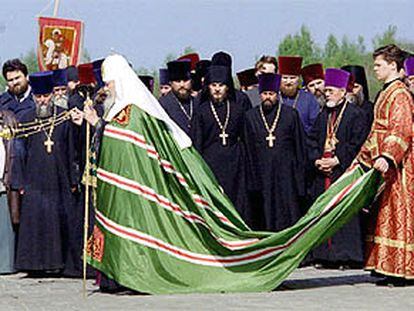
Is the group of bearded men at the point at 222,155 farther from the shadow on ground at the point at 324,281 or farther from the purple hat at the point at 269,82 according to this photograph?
the shadow on ground at the point at 324,281

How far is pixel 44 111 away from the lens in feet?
53.0

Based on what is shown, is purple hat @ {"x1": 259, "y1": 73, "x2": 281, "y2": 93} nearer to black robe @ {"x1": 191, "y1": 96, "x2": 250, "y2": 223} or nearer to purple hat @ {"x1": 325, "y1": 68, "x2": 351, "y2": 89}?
black robe @ {"x1": 191, "y1": 96, "x2": 250, "y2": 223}

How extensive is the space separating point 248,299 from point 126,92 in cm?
222

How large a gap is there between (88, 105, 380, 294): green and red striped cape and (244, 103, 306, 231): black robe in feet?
8.50

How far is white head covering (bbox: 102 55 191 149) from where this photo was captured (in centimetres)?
1303

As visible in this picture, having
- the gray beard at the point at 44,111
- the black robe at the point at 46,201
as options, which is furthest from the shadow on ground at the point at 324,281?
the gray beard at the point at 44,111

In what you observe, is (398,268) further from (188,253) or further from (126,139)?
(126,139)

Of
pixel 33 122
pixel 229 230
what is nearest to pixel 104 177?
pixel 229 230

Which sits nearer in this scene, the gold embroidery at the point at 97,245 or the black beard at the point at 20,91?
the gold embroidery at the point at 97,245

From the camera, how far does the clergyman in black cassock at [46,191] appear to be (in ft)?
52.6

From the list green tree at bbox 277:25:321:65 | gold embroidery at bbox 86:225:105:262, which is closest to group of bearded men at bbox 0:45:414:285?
gold embroidery at bbox 86:225:105:262

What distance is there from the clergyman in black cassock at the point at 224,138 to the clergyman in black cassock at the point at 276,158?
0.19m

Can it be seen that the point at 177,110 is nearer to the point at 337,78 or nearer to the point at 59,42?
the point at 337,78

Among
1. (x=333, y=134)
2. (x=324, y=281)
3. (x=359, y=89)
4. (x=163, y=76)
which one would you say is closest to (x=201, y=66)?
(x=163, y=76)
